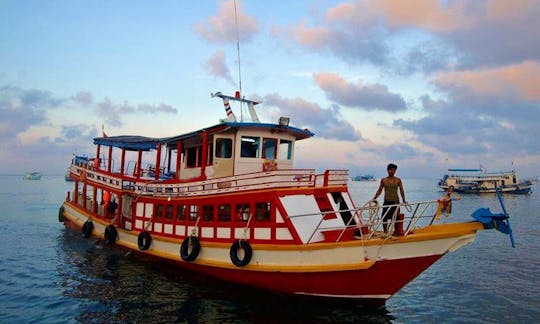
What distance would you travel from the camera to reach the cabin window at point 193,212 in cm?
1331

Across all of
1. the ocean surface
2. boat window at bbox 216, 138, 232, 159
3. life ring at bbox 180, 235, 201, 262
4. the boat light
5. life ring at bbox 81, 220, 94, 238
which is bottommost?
the ocean surface

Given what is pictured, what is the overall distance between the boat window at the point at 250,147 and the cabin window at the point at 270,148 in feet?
0.96

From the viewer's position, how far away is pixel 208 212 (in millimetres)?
12750

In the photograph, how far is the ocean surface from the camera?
1050 centimetres

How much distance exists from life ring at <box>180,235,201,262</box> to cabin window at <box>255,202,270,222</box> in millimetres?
2518

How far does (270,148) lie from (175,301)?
5.92 metres

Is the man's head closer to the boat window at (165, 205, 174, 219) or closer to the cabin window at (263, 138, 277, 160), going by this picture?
the cabin window at (263, 138, 277, 160)

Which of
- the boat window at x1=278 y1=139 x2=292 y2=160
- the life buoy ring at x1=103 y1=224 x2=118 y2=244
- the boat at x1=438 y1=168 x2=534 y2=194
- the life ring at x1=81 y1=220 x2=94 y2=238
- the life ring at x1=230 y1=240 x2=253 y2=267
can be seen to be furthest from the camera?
the boat at x1=438 y1=168 x2=534 y2=194

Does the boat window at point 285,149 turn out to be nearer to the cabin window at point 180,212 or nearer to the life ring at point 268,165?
the life ring at point 268,165

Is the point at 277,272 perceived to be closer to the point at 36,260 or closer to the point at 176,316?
the point at 176,316

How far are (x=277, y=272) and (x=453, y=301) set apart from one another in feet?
21.4

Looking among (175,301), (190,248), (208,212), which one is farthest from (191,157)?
(175,301)

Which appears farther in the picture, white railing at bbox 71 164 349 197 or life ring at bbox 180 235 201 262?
life ring at bbox 180 235 201 262

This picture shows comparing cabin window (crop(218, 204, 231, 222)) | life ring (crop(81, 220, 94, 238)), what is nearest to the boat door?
cabin window (crop(218, 204, 231, 222))
